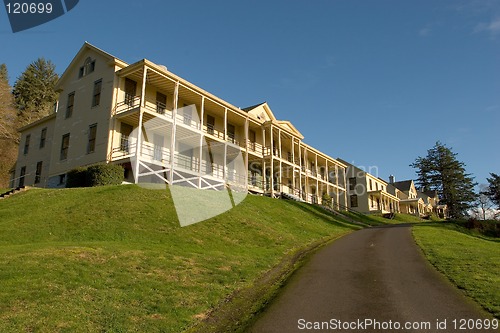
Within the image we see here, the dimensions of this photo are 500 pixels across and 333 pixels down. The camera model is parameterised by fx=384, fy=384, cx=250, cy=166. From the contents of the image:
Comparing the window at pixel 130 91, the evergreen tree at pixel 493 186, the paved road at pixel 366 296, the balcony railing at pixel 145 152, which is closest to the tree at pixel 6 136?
the window at pixel 130 91

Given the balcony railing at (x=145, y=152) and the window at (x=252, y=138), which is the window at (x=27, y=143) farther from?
the window at (x=252, y=138)

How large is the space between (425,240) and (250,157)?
66.9 ft

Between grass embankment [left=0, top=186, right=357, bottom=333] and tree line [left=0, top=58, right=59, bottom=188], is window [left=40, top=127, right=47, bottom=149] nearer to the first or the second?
tree line [left=0, top=58, right=59, bottom=188]

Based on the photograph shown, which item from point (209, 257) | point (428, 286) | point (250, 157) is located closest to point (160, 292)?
point (209, 257)

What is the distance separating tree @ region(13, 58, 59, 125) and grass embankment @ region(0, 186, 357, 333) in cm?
4924

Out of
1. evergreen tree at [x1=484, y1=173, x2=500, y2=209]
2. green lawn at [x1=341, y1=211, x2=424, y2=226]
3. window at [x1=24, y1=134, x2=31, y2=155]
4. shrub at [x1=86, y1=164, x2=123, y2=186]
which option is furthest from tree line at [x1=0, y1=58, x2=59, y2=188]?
evergreen tree at [x1=484, y1=173, x2=500, y2=209]

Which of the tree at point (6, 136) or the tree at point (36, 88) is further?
the tree at point (36, 88)

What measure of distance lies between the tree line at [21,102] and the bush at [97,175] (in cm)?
2125

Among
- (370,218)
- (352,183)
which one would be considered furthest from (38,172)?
(352,183)

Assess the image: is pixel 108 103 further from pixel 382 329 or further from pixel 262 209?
pixel 382 329

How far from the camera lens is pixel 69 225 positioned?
15.9m

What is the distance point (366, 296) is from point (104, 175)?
62.7 feet

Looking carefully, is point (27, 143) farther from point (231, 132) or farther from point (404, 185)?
point (404, 185)

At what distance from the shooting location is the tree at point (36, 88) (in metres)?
65.6
